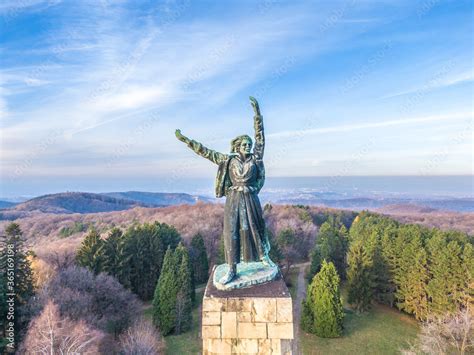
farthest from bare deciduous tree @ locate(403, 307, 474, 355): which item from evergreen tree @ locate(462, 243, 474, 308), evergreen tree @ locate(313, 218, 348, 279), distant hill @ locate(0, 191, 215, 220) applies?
distant hill @ locate(0, 191, 215, 220)

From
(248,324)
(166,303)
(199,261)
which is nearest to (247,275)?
(248,324)

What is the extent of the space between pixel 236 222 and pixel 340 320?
25554 mm

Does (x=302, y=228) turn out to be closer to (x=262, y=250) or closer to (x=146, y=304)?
(x=146, y=304)

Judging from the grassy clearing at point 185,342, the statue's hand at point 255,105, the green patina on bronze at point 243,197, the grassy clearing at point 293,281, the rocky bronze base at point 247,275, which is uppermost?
the statue's hand at point 255,105

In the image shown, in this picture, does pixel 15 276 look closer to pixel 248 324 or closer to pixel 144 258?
pixel 144 258

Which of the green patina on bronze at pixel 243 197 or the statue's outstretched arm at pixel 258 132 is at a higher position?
the statue's outstretched arm at pixel 258 132

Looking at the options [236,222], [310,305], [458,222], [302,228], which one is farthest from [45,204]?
[458,222]

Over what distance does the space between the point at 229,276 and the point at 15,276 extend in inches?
828

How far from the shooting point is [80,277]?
2441 centimetres

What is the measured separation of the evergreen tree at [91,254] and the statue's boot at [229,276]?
91.9 ft

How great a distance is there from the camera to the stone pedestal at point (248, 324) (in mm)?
5668

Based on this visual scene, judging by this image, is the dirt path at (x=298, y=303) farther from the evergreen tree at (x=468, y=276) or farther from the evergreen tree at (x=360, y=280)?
the evergreen tree at (x=468, y=276)

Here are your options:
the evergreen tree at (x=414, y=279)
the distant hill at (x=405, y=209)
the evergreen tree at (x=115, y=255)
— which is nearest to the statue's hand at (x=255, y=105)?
the evergreen tree at (x=115, y=255)

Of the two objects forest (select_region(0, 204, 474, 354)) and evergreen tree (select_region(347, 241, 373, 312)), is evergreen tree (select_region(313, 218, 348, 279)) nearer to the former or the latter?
forest (select_region(0, 204, 474, 354))
